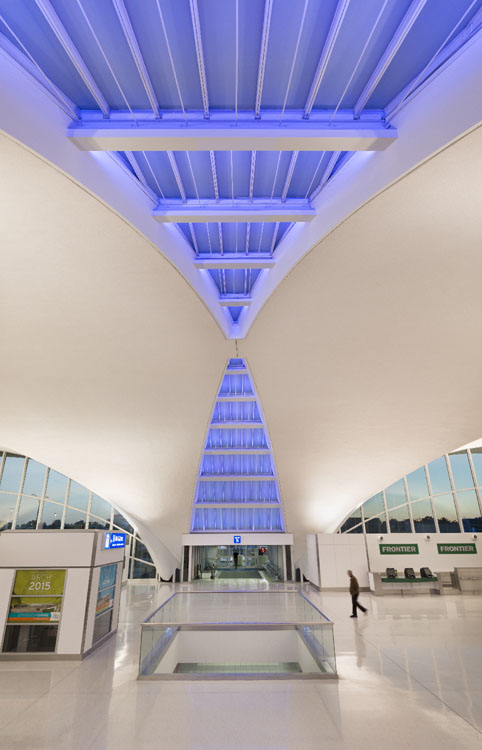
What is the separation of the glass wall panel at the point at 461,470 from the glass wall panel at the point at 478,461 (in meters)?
0.46

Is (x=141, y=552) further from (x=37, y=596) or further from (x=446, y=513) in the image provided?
(x=37, y=596)

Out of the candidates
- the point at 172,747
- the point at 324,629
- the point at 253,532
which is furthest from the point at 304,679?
the point at 253,532

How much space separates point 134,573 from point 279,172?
32.7 meters

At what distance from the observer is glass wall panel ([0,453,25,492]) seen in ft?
113

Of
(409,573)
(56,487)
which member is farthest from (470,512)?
(56,487)

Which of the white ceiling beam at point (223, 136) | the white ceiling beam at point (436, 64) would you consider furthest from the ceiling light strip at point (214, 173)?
the white ceiling beam at point (436, 64)

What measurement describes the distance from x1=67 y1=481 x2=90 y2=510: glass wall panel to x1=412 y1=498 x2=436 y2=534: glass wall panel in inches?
1025

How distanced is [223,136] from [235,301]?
7.08 metres

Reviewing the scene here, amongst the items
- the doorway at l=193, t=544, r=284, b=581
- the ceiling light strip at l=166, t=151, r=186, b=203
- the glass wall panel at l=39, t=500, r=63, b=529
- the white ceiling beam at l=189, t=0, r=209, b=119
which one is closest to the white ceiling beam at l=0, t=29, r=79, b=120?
the ceiling light strip at l=166, t=151, r=186, b=203

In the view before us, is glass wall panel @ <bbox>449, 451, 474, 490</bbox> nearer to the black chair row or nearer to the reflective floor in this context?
the black chair row

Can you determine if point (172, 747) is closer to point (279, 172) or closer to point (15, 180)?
point (15, 180)

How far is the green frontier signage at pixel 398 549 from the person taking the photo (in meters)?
23.3

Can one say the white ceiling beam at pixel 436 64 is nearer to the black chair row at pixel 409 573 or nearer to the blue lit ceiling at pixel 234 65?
the blue lit ceiling at pixel 234 65

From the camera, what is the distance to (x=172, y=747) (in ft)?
18.4
